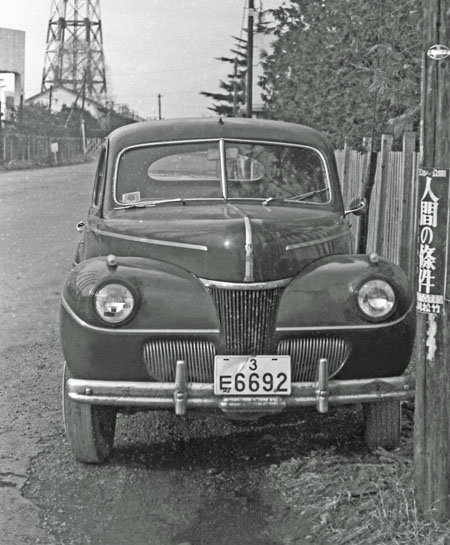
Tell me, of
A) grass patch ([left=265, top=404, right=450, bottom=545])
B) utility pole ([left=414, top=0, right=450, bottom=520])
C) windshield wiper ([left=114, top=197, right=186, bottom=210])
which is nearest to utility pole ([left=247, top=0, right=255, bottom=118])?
windshield wiper ([left=114, top=197, right=186, bottom=210])

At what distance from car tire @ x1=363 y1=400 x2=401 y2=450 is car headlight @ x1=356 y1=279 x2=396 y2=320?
573 mm

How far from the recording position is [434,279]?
3590 millimetres

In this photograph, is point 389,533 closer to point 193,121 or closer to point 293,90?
point 193,121

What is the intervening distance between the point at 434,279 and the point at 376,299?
0.82m

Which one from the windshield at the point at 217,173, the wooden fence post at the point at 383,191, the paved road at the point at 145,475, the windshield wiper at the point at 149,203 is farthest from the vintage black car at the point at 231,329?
the wooden fence post at the point at 383,191

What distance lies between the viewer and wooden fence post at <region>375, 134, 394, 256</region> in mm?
8906

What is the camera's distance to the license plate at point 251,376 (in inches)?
166

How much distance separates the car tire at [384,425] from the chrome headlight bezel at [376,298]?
1.87 ft

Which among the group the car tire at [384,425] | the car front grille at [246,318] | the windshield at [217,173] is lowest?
the car tire at [384,425]

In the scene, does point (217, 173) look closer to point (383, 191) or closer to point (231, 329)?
point (231, 329)

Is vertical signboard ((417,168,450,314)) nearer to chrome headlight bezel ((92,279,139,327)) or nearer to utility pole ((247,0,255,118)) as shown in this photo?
chrome headlight bezel ((92,279,139,327))

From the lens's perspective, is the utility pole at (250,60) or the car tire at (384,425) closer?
the car tire at (384,425)

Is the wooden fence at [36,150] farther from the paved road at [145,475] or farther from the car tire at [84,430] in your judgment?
the car tire at [84,430]

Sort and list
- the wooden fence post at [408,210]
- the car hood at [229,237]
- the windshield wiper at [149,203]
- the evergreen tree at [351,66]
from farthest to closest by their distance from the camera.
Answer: the evergreen tree at [351,66]
the wooden fence post at [408,210]
the windshield wiper at [149,203]
the car hood at [229,237]
